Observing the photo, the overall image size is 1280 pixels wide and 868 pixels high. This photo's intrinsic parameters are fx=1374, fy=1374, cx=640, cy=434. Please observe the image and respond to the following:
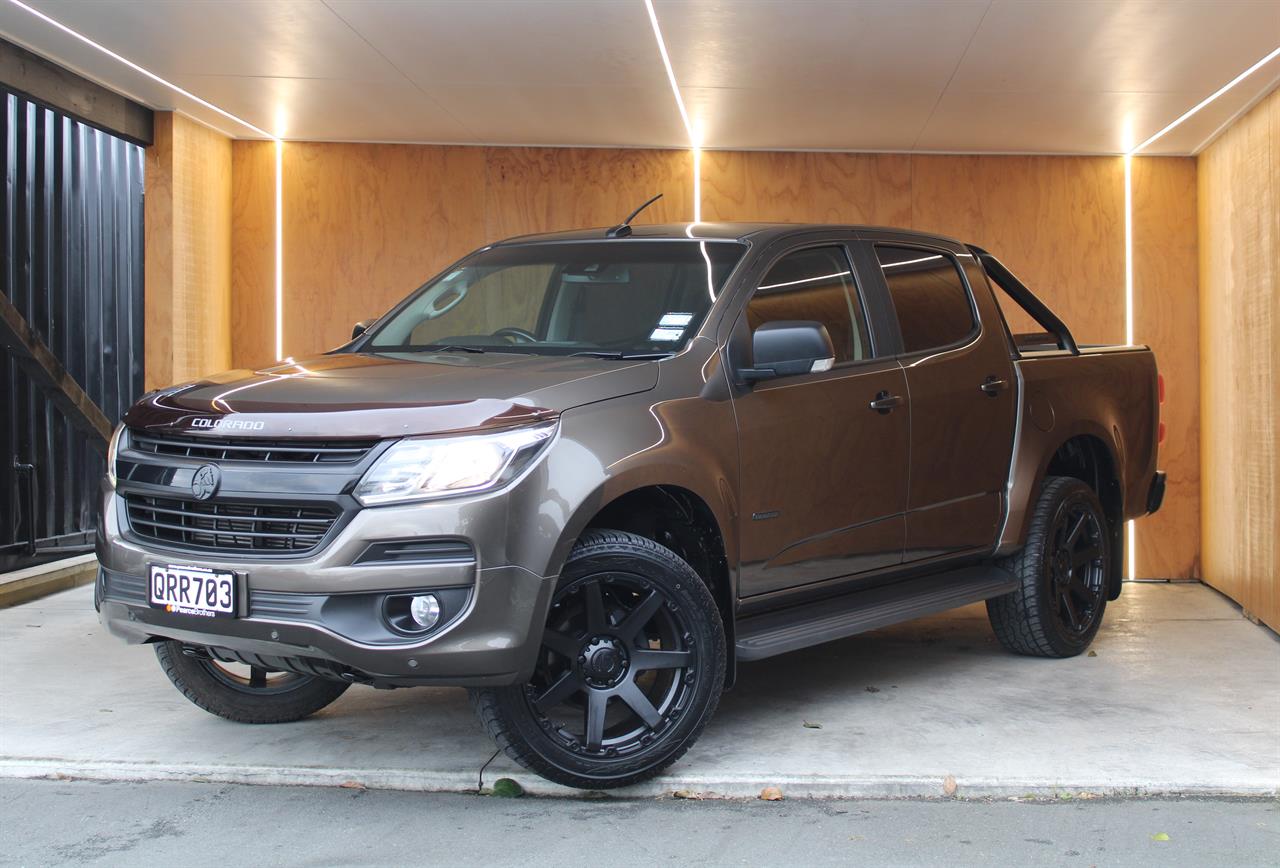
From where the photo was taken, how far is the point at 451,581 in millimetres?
3879

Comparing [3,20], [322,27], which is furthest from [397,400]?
[3,20]

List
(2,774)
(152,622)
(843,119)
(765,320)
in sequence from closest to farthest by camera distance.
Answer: (152,622), (2,774), (765,320), (843,119)

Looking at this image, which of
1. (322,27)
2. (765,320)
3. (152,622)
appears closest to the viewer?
(152,622)

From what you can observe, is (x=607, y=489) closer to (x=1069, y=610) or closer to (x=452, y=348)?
(x=452, y=348)

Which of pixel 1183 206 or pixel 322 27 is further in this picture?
pixel 1183 206

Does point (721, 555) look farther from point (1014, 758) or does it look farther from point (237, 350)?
Result: point (237, 350)

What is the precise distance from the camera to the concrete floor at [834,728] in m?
4.59

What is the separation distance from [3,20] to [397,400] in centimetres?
408

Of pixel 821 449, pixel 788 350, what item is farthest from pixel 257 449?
pixel 821 449

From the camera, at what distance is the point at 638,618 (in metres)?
4.33

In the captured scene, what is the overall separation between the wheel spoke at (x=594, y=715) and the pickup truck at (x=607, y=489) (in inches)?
0.4

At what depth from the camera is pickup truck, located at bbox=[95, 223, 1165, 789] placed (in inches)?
154

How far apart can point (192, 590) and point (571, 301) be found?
1888 millimetres

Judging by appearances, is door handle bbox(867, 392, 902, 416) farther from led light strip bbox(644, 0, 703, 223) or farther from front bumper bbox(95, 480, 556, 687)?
A: led light strip bbox(644, 0, 703, 223)
